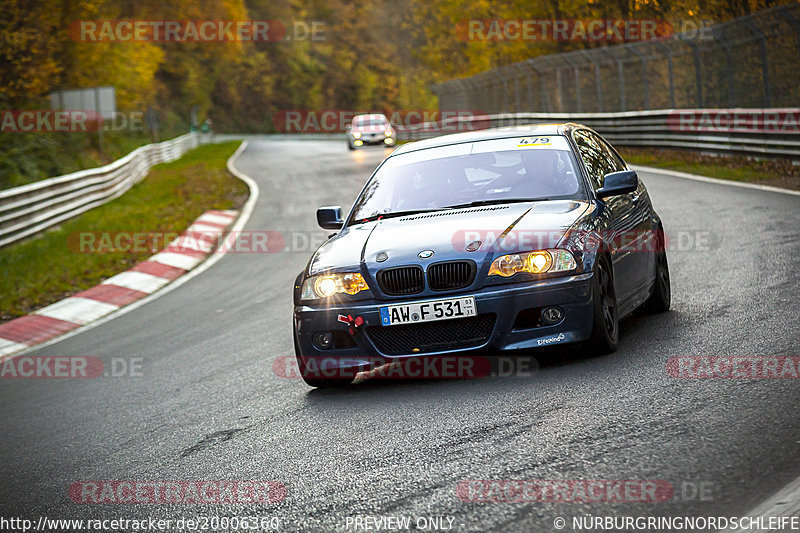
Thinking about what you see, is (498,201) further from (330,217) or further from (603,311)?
(330,217)

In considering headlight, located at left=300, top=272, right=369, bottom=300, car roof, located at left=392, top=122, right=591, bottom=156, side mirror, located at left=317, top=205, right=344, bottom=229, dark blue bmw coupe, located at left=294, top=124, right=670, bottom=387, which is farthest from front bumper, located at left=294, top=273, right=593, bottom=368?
car roof, located at left=392, top=122, right=591, bottom=156

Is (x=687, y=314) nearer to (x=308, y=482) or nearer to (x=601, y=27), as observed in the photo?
(x=308, y=482)

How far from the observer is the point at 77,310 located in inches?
521

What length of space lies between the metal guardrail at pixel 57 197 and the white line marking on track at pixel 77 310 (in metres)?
4.03

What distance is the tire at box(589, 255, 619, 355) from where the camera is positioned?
6262 mm

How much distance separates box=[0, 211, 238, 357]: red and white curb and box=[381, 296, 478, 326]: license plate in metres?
6.33

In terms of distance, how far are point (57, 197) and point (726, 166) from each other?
1238 cm

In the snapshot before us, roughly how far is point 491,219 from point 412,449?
2.05 metres

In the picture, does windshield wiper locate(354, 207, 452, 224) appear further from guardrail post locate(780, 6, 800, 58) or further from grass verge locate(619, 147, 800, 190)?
guardrail post locate(780, 6, 800, 58)

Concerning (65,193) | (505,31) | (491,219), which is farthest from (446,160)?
(505,31)

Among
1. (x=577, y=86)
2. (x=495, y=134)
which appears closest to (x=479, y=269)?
(x=495, y=134)

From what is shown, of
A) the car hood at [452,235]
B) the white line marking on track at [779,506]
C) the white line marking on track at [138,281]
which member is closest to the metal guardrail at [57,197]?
the white line marking on track at [138,281]

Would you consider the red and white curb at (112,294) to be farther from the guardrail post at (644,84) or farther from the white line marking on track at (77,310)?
the guardrail post at (644,84)

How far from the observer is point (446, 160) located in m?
7.63
